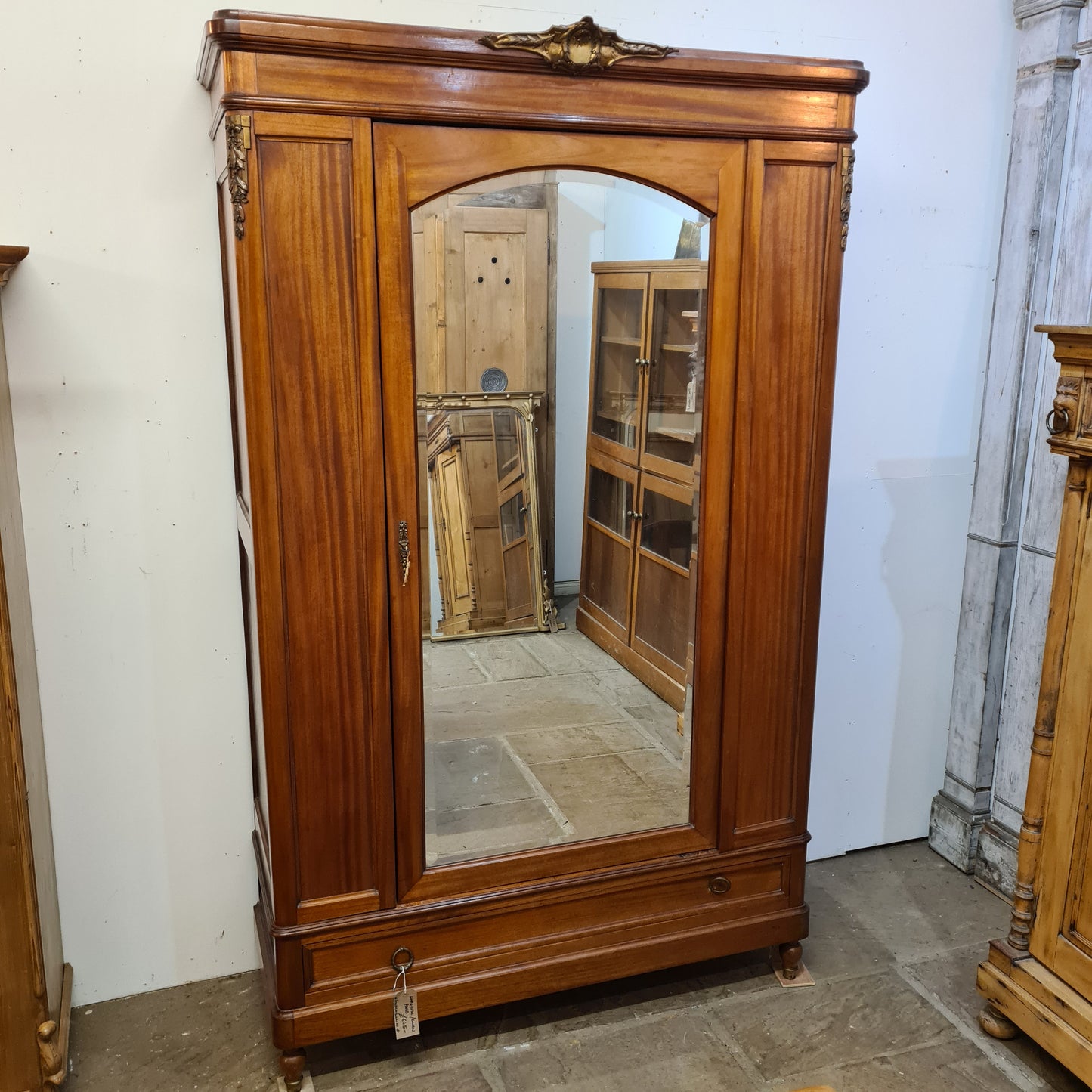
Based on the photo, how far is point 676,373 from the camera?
6.74ft

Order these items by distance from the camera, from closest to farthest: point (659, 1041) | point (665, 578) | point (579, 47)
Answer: point (579, 47)
point (665, 578)
point (659, 1041)

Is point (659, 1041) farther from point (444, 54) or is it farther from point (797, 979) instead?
point (444, 54)

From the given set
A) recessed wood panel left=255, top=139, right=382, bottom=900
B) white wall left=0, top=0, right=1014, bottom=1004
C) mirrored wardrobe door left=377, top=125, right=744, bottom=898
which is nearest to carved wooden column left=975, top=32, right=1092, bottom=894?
white wall left=0, top=0, right=1014, bottom=1004

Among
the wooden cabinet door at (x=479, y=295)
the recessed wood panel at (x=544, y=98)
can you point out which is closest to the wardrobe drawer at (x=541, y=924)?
the wooden cabinet door at (x=479, y=295)

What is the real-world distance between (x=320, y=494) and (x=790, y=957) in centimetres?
154

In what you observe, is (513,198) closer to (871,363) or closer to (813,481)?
(813,481)

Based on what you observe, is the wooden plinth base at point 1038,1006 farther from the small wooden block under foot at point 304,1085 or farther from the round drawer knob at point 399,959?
the small wooden block under foot at point 304,1085

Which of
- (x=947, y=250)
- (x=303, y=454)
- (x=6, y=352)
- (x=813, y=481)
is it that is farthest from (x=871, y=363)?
(x=6, y=352)

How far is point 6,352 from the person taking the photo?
2029mm

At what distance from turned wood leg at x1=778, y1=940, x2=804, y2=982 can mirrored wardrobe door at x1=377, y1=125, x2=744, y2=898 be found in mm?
421

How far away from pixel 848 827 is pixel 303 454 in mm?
1980

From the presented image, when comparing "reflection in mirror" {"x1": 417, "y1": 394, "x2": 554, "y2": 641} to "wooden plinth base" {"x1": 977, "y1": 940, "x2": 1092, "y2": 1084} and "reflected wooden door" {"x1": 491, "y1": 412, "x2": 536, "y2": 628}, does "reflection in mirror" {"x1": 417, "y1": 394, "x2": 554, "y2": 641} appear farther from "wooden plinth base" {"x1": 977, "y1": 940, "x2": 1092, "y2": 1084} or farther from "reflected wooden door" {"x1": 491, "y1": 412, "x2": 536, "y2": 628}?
"wooden plinth base" {"x1": 977, "y1": 940, "x2": 1092, "y2": 1084}

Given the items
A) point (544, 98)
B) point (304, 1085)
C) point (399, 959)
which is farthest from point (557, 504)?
point (304, 1085)

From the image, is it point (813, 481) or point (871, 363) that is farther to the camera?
point (871, 363)
